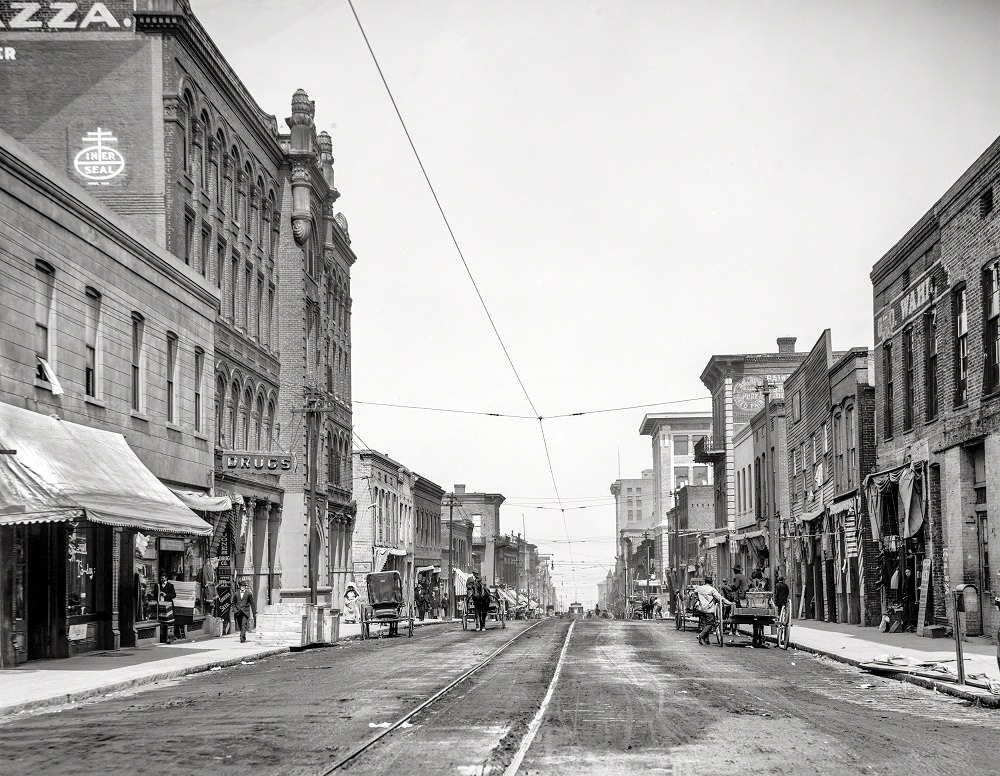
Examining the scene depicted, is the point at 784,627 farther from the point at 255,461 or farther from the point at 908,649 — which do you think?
the point at 255,461

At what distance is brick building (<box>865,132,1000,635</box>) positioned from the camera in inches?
1024

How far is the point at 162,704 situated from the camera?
16047 millimetres

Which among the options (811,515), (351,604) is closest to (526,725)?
(811,515)

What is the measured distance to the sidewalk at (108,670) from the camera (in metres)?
16.4

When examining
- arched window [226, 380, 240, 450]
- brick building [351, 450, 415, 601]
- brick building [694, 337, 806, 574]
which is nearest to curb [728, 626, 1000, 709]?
arched window [226, 380, 240, 450]

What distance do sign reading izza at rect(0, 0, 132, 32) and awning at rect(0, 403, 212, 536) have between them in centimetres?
1524

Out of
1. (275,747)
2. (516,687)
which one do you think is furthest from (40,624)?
(275,747)

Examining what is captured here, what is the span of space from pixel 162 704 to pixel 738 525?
2104 inches

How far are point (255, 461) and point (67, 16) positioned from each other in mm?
13714

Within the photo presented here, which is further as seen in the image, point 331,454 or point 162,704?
point 331,454

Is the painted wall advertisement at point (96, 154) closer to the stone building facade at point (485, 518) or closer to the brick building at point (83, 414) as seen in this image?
the brick building at point (83, 414)

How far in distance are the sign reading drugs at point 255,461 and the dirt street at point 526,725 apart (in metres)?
15.8

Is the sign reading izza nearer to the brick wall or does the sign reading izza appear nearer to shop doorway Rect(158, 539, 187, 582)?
the brick wall

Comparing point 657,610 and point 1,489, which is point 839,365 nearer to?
point 1,489
